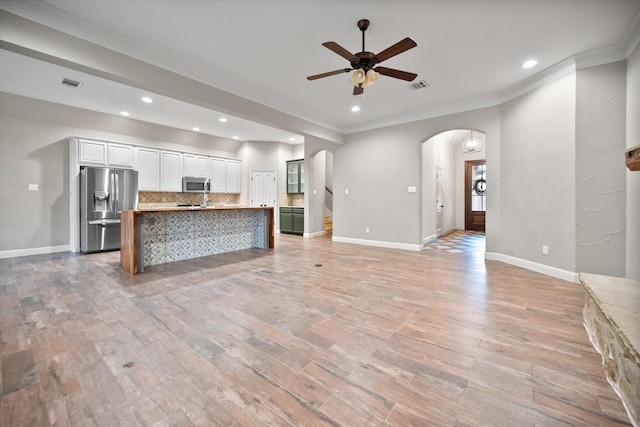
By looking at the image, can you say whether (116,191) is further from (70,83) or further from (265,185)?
(265,185)

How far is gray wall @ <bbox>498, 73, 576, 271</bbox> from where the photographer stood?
3539 millimetres

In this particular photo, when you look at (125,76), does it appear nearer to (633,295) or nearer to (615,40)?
(633,295)

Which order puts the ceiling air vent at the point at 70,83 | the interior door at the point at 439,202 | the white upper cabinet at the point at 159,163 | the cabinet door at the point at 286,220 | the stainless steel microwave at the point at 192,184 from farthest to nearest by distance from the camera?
the cabinet door at the point at 286,220
the stainless steel microwave at the point at 192,184
the interior door at the point at 439,202
the white upper cabinet at the point at 159,163
the ceiling air vent at the point at 70,83

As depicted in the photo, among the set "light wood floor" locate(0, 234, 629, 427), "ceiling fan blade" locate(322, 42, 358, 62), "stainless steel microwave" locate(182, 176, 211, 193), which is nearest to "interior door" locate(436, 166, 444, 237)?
"light wood floor" locate(0, 234, 629, 427)

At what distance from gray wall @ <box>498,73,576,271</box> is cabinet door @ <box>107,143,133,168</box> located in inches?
310

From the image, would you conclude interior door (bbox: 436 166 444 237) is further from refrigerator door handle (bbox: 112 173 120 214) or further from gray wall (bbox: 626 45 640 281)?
refrigerator door handle (bbox: 112 173 120 214)

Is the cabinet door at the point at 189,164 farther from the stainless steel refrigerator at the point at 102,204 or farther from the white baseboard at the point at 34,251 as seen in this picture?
the white baseboard at the point at 34,251

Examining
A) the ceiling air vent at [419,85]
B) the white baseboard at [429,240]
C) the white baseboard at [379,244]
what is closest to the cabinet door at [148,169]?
the white baseboard at [379,244]

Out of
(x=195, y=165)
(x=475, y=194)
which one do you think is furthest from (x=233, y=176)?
(x=475, y=194)

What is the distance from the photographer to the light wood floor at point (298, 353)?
4.34 feet

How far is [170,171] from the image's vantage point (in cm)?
717

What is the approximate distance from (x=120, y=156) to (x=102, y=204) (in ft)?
4.31

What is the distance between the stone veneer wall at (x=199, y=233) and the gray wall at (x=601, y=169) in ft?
17.1

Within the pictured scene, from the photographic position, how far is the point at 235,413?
1.30m
